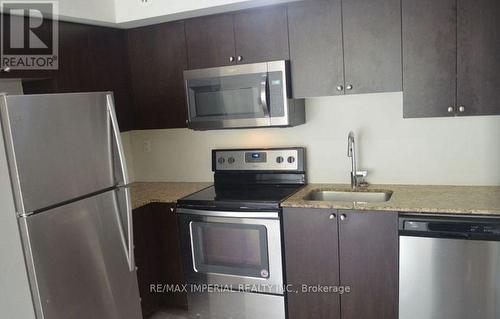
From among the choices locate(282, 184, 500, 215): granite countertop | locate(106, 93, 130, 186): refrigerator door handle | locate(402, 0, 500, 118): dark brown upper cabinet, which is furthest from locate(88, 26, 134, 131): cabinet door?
locate(402, 0, 500, 118): dark brown upper cabinet

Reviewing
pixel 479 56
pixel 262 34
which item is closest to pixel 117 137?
pixel 262 34

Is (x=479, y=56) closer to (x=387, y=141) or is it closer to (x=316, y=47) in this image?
(x=387, y=141)

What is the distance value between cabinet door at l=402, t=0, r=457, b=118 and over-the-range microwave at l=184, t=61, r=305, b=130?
2.38 feet

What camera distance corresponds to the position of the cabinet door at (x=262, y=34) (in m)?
2.69

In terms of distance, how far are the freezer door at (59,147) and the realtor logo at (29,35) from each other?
0.54 m

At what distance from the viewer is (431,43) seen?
2.36 meters

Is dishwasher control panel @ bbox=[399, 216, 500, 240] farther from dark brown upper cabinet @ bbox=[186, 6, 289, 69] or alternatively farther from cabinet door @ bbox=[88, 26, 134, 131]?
cabinet door @ bbox=[88, 26, 134, 131]

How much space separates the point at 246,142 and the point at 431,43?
4.78 feet

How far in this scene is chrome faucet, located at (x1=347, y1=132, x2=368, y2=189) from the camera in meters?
2.79

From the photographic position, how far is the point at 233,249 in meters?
2.74

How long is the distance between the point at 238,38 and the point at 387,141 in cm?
122

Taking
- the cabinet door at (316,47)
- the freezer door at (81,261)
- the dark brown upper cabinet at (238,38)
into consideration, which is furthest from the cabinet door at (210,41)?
the freezer door at (81,261)

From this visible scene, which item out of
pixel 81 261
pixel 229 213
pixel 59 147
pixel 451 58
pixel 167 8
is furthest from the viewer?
pixel 167 8

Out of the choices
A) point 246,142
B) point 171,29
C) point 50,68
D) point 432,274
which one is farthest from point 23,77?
point 432,274
